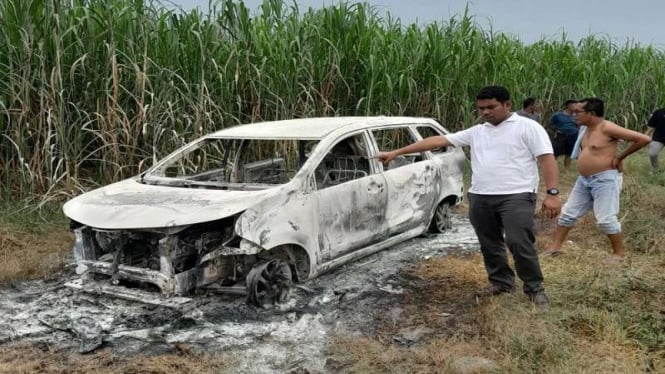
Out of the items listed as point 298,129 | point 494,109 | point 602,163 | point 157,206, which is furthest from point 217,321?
point 602,163

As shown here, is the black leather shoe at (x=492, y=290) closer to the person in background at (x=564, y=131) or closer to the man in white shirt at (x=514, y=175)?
the man in white shirt at (x=514, y=175)

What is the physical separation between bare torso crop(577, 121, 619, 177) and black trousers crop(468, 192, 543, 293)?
56.0 inches

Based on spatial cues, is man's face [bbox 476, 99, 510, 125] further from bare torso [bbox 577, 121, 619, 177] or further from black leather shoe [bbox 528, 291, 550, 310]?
bare torso [bbox 577, 121, 619, 177]

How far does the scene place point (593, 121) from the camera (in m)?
5.61

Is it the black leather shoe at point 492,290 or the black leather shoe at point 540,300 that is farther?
the black leather shoe at point 492,290

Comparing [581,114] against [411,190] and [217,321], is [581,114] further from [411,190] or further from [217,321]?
[217,321]

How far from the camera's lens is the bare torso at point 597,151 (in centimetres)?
553

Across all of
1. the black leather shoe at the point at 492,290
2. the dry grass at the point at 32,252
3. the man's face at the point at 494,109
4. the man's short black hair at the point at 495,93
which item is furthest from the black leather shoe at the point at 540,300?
the dry grass at the point at 32,252

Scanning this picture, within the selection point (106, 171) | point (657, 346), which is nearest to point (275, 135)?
point (106, 171)

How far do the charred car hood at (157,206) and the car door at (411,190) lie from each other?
4.97 feet

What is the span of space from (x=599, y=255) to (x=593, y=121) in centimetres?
128

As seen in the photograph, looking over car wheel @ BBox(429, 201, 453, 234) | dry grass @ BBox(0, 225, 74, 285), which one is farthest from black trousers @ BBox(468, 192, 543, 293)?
dry grass @ BBox(0, 225, 74, 285)

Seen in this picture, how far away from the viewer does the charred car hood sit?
437 cm

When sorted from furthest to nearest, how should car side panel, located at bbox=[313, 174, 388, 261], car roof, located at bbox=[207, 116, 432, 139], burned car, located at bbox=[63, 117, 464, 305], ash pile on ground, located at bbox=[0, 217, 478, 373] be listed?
car roof, located at bbox=[207, 116, 432, 139] → car side panel, located at bbox=[313, 174, 388, 261] → burned car, located at bbox=[63, 117, 464, 305] → ash pile on ground, located at bbox=[0, 217, 478, 373]
